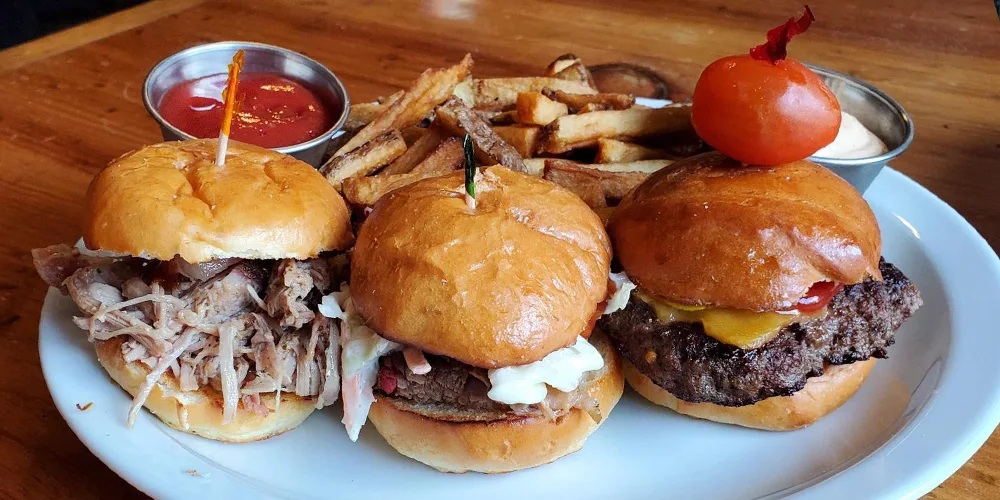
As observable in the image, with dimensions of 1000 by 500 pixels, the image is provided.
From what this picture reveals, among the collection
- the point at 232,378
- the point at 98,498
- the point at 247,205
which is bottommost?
the point at 98,498

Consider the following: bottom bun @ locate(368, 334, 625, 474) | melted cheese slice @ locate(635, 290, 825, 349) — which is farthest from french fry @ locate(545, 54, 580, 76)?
bottom bun @ locate(368, 334, 625, 474)

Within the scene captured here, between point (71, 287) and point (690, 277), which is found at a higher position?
point (690, 277)

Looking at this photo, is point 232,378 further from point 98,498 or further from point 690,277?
point 690,277

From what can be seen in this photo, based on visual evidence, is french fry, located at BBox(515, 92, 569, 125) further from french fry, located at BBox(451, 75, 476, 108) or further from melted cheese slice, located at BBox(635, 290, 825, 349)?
melted cheese slice, located at BBox(635, 290, 825, 349)

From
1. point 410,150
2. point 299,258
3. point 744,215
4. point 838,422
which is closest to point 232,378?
point 299,258

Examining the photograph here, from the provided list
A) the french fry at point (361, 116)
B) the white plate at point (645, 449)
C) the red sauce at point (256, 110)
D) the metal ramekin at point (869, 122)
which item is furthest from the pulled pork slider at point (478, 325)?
the metal ramekin at point (869, 122)

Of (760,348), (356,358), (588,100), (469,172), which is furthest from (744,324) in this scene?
(588,100)

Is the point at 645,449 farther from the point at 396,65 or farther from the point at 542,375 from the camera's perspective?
the point at 396,65
